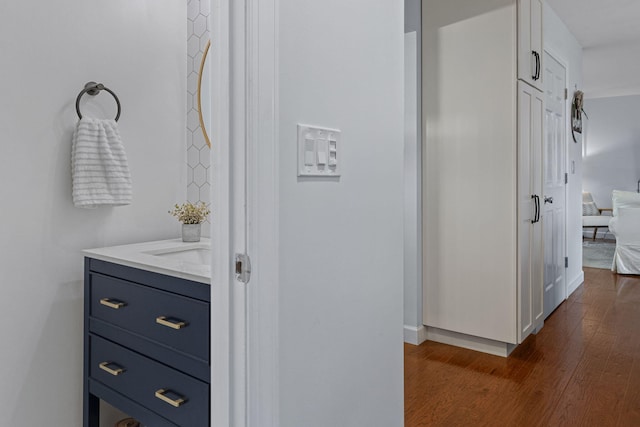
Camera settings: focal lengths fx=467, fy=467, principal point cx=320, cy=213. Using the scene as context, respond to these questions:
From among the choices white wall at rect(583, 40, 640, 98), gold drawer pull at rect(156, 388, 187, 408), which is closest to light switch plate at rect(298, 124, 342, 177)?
gold drawer pull at rect(156, 388, 187, 408)

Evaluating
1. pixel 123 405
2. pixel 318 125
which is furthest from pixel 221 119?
pixel 123 405

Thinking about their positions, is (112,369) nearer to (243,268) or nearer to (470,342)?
(243,268)

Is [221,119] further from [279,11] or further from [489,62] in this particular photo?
[489,62]

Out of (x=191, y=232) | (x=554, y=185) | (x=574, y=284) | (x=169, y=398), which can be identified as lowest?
(x=574, y=284)

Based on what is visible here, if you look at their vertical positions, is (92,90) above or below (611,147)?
below

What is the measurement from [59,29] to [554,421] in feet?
8.58

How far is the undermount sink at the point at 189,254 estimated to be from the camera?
70.7 inches

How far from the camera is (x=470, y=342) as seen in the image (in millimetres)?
2984

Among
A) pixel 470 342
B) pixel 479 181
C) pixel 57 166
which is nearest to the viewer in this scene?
pixel 57 166

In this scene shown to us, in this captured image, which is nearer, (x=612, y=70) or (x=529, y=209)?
(x=529, y=209)

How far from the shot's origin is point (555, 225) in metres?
3.78

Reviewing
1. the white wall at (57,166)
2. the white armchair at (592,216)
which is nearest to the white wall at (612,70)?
the white armchair at (592,216)

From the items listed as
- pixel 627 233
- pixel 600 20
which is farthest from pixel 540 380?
pixel 627 233

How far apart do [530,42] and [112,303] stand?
8.94 ft
